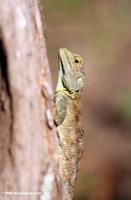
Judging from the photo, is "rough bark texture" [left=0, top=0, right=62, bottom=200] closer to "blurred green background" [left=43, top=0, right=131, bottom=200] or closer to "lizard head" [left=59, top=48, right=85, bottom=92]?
"lizard head" [left=59, top=48, right=85, bottom=92]

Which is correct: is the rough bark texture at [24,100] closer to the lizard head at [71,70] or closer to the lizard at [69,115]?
the lizard at [69,115]

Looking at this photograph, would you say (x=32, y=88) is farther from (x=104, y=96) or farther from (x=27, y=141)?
(x=104, y=96)

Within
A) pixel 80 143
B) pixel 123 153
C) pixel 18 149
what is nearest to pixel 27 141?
pixel 18 149

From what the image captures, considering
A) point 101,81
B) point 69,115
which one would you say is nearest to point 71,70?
point 69,115

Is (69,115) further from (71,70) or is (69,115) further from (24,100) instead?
(24,100)

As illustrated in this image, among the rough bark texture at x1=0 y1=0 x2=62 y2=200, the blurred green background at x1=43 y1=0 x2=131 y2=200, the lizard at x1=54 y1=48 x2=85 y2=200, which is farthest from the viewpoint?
the blurred green background at x1=43 y1=0 x2=131 y2=200

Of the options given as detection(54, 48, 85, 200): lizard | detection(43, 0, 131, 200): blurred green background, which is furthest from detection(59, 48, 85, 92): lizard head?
detection(43, 0, 131, 200): blurred green background
